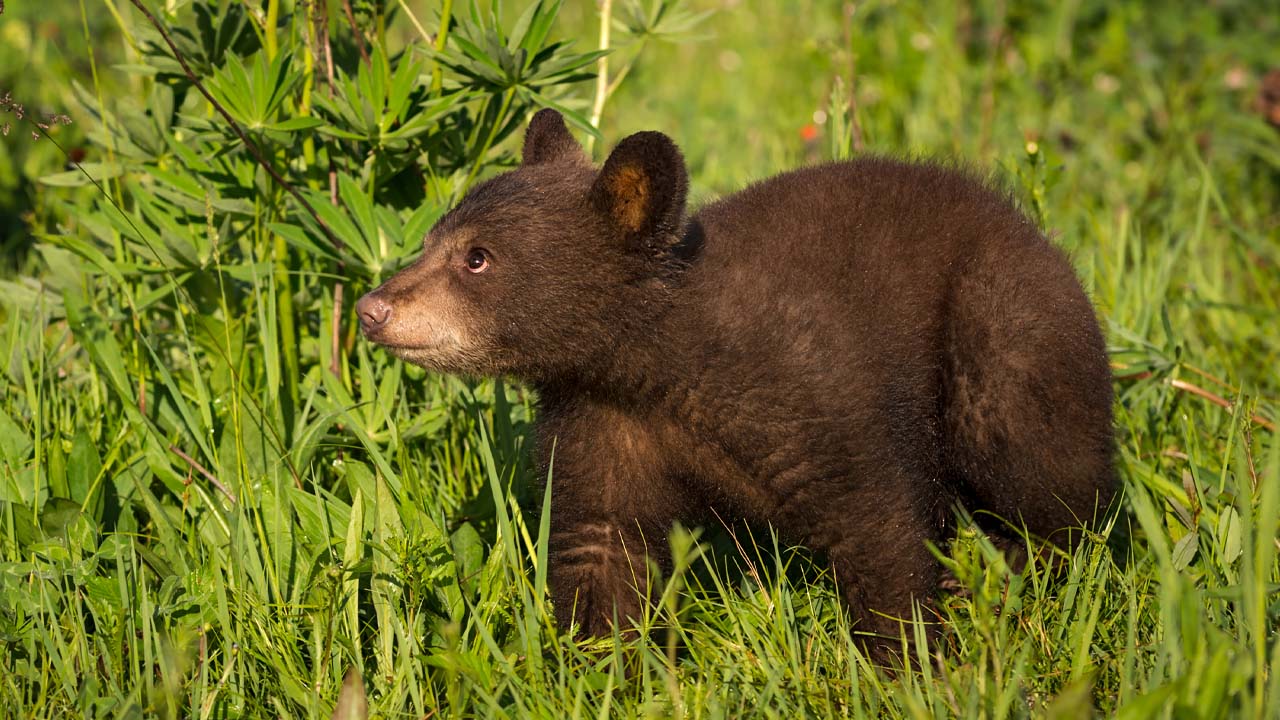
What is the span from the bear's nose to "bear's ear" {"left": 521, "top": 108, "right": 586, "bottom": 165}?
76 cm

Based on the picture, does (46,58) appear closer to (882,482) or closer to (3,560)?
(3,560)

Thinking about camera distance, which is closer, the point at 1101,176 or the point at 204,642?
the point at 204,642

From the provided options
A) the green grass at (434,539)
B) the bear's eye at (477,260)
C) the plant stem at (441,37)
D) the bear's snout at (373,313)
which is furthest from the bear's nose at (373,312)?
the plant stem at (441,37)

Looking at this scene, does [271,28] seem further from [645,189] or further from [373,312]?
[645,189]

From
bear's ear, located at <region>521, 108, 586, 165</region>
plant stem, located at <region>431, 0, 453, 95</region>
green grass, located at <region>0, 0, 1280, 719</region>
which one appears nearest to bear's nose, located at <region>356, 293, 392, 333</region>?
green grass, located at <region>0, 0, 1280, 719</region>

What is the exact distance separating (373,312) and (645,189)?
2.79 ft

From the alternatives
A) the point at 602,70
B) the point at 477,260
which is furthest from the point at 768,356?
the point at 602,70

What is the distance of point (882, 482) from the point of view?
3648 mm

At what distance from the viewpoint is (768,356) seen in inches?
144

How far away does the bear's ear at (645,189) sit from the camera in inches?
138

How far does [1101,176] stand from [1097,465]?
382 cm

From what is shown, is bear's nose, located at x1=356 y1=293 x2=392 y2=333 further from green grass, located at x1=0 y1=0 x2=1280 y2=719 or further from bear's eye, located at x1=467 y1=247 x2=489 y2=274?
green grass, located at x1=0 y1=0 x2=1280 y2=719

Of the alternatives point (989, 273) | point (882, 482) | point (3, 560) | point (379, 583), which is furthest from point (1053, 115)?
point (3, 560)

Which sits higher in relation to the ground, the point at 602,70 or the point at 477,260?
the point at 602,70
